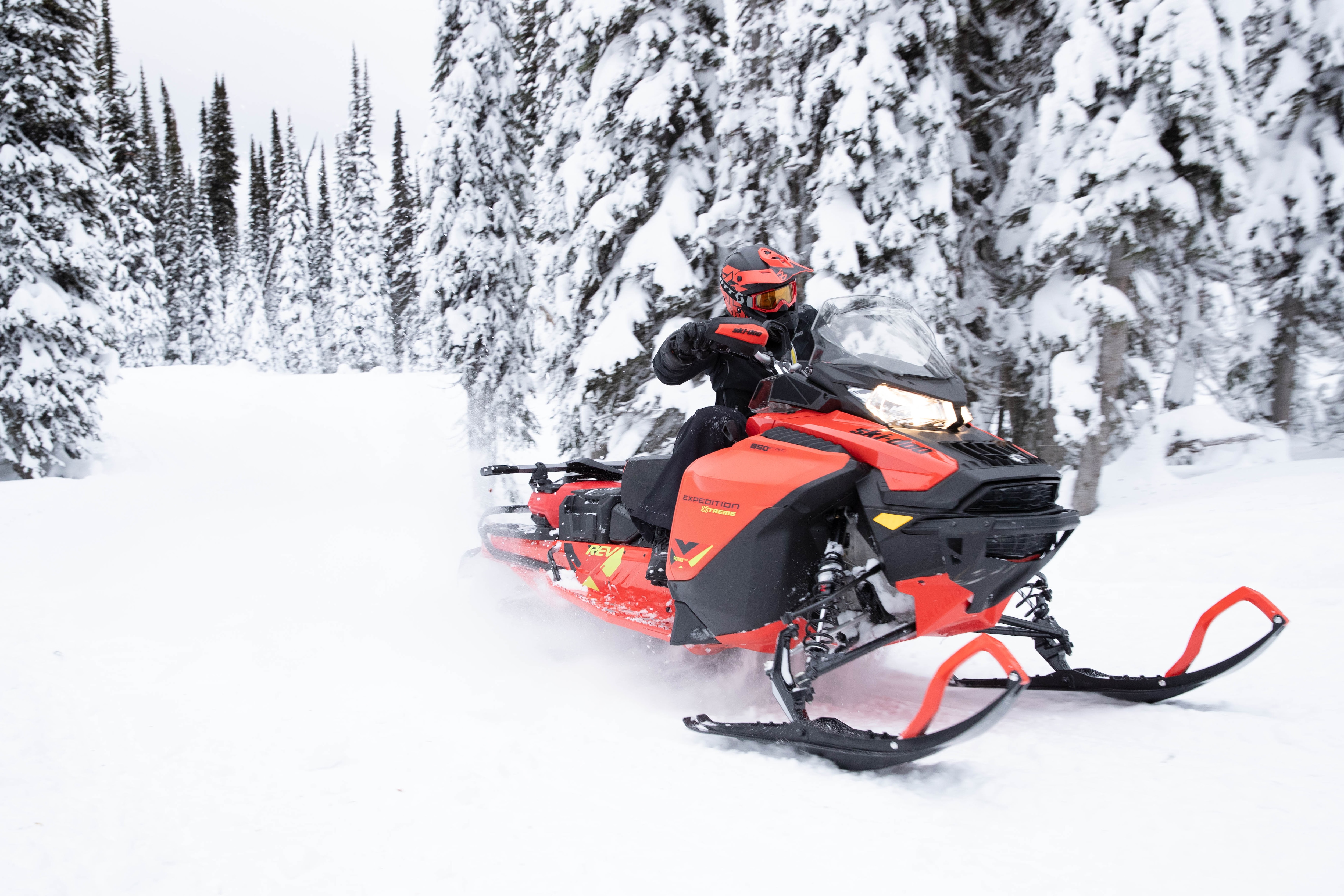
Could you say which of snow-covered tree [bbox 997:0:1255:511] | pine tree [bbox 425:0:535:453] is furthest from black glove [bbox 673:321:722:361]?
pine tree [bbox 425:0:535:453]

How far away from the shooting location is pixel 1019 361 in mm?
8609

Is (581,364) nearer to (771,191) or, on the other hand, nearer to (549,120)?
(771,191)

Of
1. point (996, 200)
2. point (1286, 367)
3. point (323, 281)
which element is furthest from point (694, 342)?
point (323, 281)

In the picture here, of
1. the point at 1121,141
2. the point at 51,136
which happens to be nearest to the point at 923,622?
the point at 1121,141

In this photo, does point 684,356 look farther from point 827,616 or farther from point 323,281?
point 323,281

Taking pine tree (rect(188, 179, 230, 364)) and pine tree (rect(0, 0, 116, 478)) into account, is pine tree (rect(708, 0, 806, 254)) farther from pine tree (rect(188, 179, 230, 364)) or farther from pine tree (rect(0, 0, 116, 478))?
pine tree (rect(188, 179, 230, 364))

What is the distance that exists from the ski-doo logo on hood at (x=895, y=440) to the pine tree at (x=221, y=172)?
176 feet

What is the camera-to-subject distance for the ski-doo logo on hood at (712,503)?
136 inches

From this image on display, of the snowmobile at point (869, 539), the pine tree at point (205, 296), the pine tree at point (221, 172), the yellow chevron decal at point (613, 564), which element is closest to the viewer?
the snowmobile at point (869, 539)

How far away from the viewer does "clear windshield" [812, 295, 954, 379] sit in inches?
133

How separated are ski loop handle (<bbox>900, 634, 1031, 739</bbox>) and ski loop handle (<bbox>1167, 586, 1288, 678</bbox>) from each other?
120cm

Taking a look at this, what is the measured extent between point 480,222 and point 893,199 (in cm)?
855

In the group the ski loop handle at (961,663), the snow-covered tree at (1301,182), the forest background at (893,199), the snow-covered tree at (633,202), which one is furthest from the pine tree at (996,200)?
the ski loop handle at (961,663)

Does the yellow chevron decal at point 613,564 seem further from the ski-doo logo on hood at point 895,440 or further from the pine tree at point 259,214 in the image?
the pine tree at point 259,214
